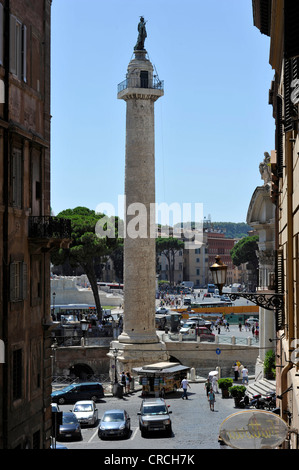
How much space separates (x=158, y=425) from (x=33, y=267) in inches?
486

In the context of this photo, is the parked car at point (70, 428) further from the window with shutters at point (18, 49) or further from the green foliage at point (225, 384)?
the window with shutters at point (18, 49)

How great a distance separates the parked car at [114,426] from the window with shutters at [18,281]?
12.1 meters

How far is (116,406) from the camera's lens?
122 feet

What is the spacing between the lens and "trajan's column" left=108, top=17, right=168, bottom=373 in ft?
152

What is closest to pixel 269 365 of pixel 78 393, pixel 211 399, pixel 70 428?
pixel 211 399

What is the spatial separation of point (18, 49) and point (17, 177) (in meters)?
2.75

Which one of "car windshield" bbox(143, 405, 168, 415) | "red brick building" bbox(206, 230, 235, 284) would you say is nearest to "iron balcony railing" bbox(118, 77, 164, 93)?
"car windshield" bbox(143, 405, 168, 415)

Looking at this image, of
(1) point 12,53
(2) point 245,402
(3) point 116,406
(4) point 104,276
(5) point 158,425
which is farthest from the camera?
(4) point 104,276

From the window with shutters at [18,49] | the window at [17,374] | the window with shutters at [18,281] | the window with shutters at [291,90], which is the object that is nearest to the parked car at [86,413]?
the window at [17,374]

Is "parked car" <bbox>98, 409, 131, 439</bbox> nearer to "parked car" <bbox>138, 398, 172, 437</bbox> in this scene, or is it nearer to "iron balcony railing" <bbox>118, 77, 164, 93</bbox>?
"parked car" <bbox>138, 398, 172, 437</bbox>

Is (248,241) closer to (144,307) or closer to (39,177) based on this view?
(144,307)

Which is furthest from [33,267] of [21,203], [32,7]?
[32,7]

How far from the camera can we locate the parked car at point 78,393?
3819 centimetres

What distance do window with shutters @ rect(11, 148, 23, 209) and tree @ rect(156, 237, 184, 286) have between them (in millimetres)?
134524
